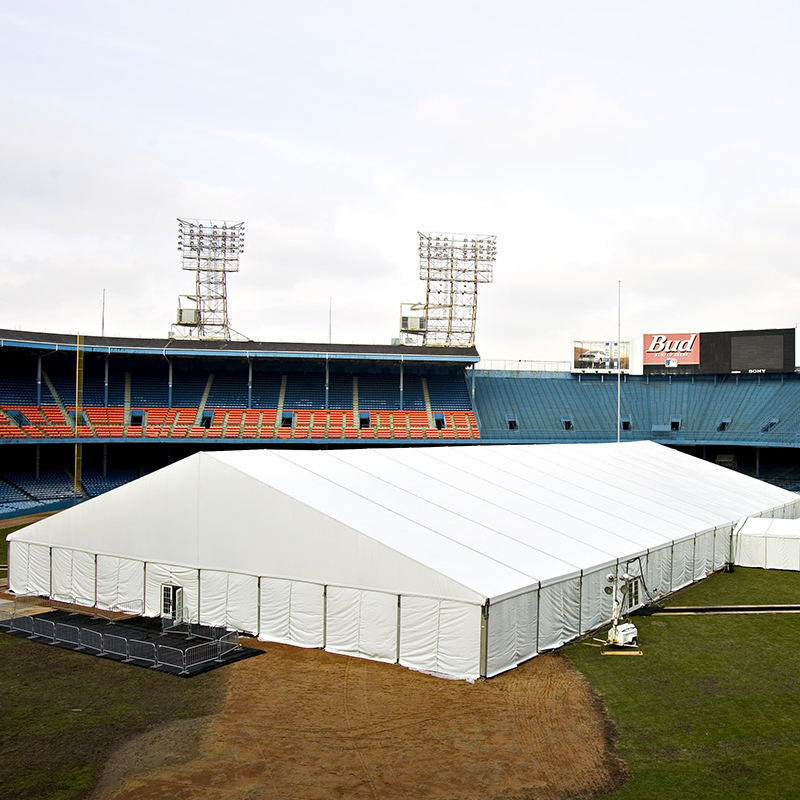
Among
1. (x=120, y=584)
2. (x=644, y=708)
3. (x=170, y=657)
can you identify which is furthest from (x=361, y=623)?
(x=120, y=584)

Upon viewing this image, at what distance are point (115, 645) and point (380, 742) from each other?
989 cm

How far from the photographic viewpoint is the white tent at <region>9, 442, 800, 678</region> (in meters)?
20.6

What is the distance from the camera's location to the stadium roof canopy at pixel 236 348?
56000mm

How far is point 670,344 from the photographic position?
228 ft

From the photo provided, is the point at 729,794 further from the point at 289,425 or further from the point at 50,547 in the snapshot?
the point at 289,425

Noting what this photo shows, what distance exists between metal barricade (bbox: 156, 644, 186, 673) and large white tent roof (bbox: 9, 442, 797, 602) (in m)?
3.22

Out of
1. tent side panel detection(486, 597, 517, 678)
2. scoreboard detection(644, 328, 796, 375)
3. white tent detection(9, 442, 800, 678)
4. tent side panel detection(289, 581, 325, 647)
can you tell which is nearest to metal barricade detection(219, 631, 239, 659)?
white tent detection(9, 442, 800, 678)

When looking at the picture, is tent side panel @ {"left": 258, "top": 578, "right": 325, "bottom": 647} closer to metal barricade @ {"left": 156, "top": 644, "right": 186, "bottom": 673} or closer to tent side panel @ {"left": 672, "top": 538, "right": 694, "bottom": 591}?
metal barricade @ {"left": 156, "top": 644, "right": 186, "bottom": 673}

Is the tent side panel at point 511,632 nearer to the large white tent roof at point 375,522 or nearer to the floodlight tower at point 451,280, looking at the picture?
the large white tent roof at point 375,522

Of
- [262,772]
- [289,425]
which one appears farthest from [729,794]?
[289,425]

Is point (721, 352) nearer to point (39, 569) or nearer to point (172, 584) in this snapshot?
point (172, 584)

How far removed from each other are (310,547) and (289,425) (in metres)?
39.3

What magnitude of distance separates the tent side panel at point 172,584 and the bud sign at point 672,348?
54526mm

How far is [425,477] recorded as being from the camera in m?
29.6
